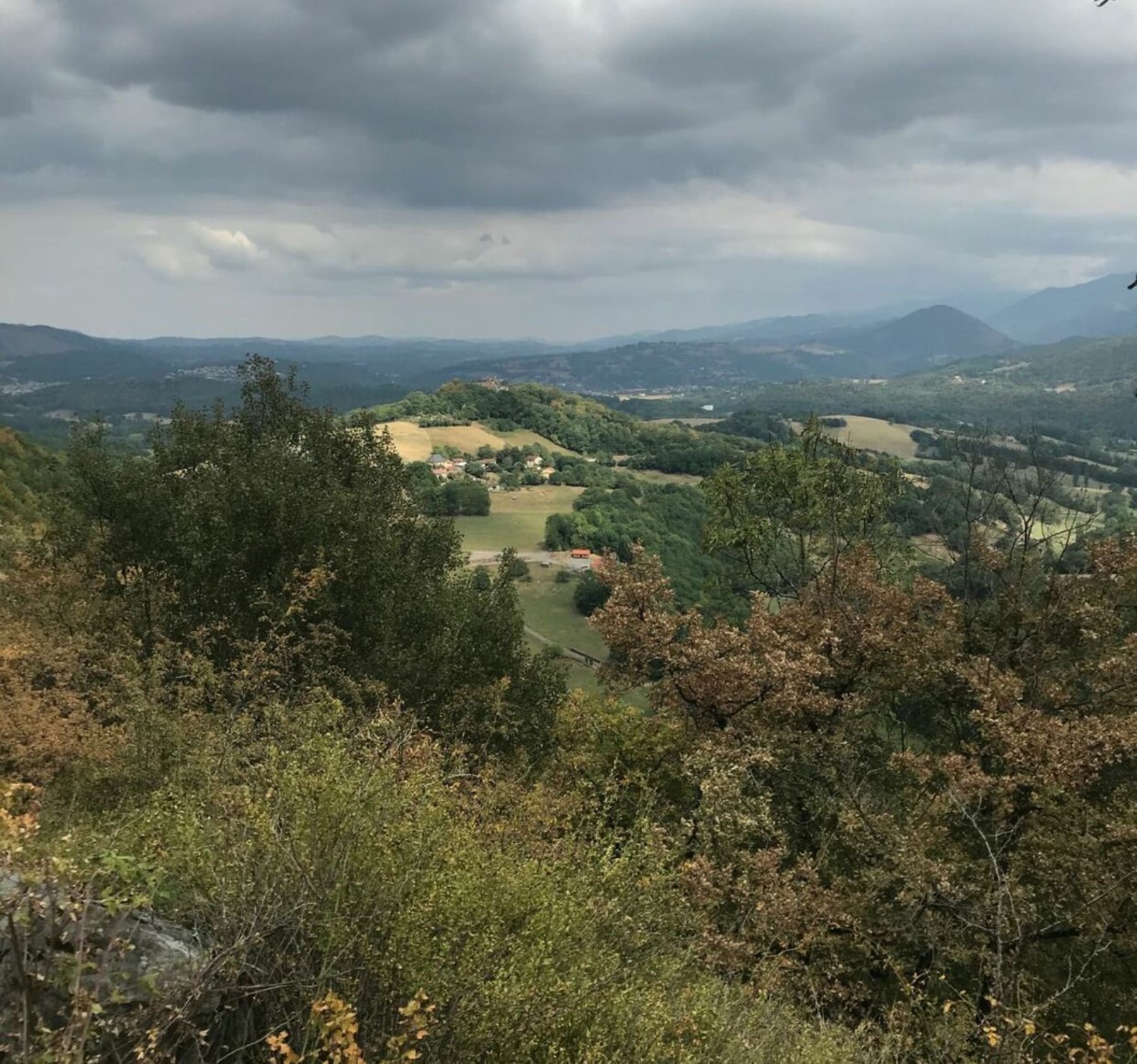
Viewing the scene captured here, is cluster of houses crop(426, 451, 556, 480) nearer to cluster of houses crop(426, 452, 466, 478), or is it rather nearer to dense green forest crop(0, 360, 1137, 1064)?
cluster of houses crop(426, 452, 466, 478)

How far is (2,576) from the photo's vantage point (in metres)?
20.0

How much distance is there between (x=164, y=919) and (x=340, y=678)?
33.1 ft

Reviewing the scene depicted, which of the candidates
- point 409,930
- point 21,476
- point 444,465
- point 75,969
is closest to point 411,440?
point 444,465

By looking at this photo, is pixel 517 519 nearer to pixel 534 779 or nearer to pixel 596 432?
pixel 596 432

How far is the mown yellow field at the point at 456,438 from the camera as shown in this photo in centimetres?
15388

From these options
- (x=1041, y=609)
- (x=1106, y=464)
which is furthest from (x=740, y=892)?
(x=1106, y=464)

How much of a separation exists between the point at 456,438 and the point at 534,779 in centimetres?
15365

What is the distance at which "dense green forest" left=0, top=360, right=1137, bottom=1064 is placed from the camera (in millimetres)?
5789

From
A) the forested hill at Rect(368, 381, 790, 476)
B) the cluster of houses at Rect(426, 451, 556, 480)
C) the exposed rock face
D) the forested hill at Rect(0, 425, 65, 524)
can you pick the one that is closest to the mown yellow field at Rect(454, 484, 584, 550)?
the cluster of houses at Rect(426, 451, 556, 480)

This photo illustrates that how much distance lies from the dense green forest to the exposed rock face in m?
0.03

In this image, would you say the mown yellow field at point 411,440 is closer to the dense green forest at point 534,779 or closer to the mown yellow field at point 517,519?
the mown yellow field at point 517,519

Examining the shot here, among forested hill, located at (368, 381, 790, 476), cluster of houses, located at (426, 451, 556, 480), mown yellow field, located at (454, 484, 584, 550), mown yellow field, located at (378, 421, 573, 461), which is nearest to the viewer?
mown yellow field, located at (454, 484, 584, 550)

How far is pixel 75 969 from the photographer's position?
4.87 m

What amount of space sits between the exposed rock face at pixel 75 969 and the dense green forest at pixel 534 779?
3 cm
